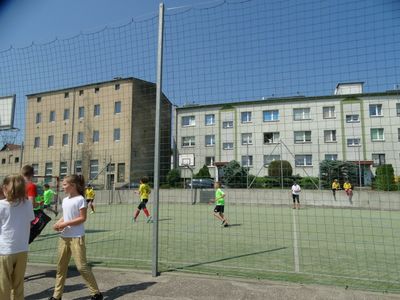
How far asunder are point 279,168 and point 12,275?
915 cm

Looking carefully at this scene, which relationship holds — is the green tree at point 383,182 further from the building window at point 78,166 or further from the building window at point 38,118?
the building window at point 38,118

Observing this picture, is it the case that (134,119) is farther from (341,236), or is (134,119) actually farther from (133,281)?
(341,236)

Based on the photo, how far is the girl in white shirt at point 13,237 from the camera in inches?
155

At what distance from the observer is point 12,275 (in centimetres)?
404

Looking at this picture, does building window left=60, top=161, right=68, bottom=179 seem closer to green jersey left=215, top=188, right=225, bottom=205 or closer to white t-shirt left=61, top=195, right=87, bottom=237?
white t-shirt left=61, top=195, right=87, bottom=237

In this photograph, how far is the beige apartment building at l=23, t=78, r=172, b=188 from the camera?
749 cm

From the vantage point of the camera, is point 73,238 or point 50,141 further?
point 50,141

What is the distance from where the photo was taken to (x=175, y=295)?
16.4 feet

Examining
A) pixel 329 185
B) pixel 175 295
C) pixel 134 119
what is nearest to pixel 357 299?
pixel 175 295

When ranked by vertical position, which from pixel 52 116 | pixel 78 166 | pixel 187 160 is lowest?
pixel 78 166

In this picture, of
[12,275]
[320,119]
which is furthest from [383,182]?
[12,275]

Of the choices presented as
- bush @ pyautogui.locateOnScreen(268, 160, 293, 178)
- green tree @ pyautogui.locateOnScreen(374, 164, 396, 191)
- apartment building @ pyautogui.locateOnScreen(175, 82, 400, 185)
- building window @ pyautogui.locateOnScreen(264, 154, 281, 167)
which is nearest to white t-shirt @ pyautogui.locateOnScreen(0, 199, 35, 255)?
apartment building @ pyautogui.locateOnScreen(175, 82, 400, 185)

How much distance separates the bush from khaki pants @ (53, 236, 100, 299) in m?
7.81

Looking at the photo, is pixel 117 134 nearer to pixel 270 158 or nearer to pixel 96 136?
pixel 96 136
